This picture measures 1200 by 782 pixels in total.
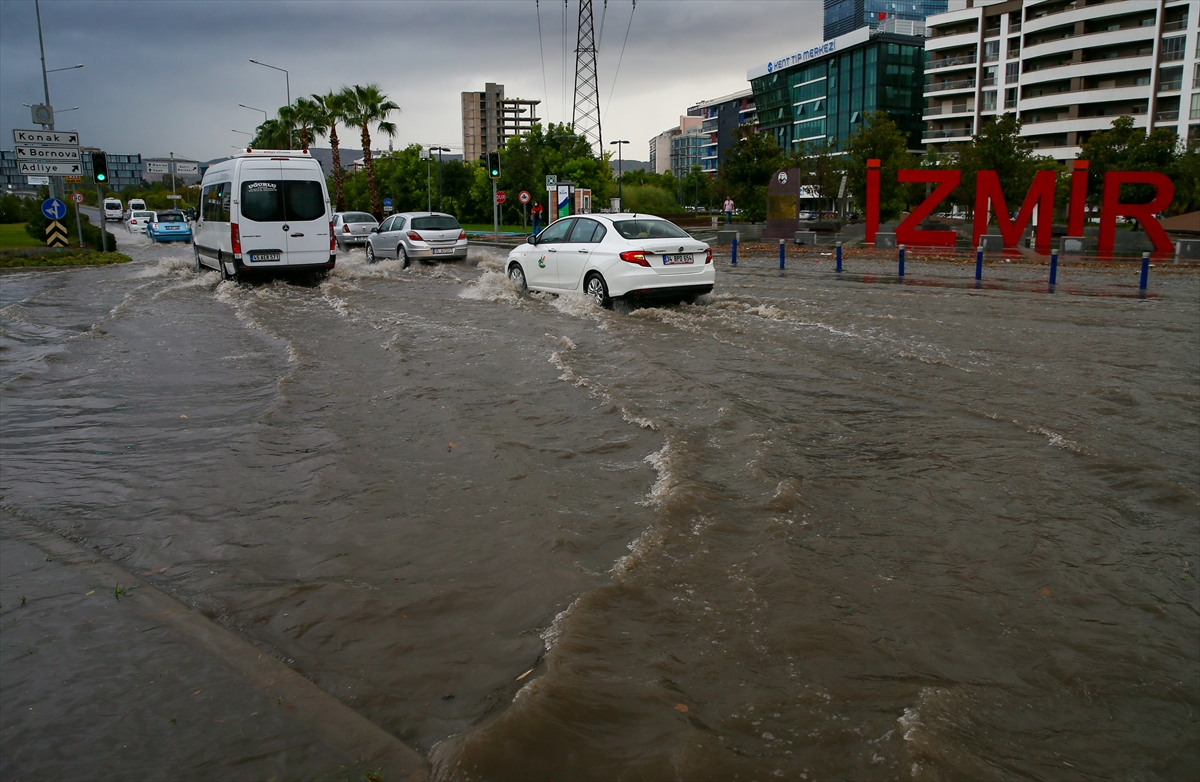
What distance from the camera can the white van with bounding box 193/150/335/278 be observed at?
17.9 metres

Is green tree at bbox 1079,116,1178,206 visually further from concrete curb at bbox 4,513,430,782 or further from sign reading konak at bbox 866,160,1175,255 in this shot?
concrete curb at bbox 4,513,430,782

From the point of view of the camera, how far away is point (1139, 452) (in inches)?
266

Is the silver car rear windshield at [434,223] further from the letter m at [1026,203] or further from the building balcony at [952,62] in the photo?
the building balcony at [952,62]

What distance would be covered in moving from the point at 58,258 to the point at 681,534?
103 ft

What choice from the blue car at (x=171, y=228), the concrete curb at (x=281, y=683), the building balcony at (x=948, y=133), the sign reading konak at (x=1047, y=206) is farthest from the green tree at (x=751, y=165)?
the concrete curb at (x=281, y=683)

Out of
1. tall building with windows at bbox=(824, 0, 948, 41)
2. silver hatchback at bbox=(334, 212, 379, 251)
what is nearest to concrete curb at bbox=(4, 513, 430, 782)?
silver hatchback at bbox=(334, 212, 379, 251)

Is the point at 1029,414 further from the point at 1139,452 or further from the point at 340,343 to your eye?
the point at 340,343

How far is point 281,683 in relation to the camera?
349 cm

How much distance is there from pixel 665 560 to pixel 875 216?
35.0 metres

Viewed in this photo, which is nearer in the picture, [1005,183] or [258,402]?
[258,402]

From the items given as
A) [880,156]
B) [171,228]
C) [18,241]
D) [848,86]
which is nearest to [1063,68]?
[848,86]

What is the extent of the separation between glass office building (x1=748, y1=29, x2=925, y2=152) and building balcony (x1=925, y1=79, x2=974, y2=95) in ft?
15.5

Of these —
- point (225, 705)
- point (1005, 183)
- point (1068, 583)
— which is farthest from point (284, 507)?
point (1005, 183)

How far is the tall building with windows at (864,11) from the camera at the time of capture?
479 ft
